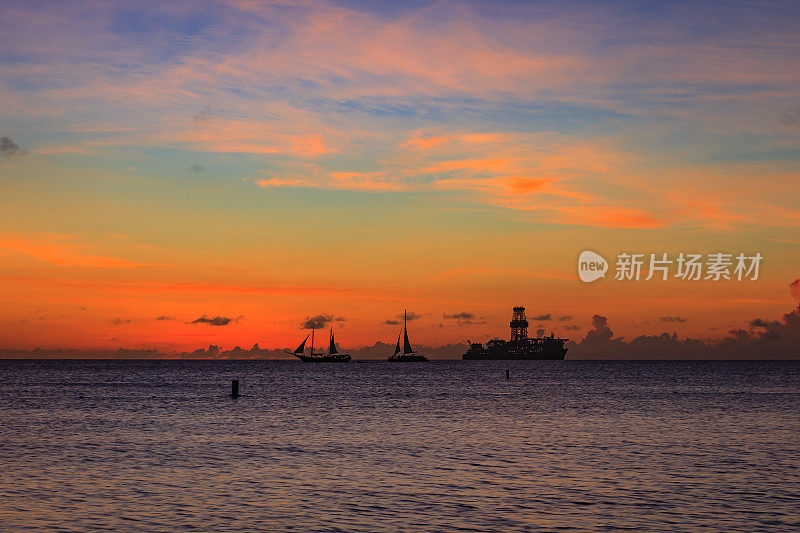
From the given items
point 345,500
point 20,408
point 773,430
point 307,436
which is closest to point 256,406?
point 20,408

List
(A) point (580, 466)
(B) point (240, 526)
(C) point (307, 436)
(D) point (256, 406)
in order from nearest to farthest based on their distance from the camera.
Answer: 1. (B) point (240, 526)
2. (A) point (580, 466)
3. (C) point (307, 436)
4. (D) point (256, 406)

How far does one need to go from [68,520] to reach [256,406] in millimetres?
66076

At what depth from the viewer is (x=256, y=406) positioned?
3701 inches

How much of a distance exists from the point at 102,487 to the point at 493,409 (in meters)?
57.4

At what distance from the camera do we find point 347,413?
81.6 m

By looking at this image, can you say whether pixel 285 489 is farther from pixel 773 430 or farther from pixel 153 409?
pixel 153 409

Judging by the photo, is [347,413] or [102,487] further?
[347,413]

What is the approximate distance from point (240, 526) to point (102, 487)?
10952mm

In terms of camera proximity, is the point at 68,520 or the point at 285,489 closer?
the point at 68,520

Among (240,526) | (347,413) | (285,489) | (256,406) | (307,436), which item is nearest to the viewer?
(240,526)

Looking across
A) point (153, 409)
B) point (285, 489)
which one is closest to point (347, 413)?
point (153, 409)

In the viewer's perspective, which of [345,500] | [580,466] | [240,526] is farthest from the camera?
[580,466]

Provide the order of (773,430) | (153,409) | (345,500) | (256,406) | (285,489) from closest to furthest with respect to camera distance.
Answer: (345,500)
(285,489)
(773,430)
(153,409)
(256,406)

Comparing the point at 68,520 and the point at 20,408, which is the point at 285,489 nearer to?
the point at 68,520
